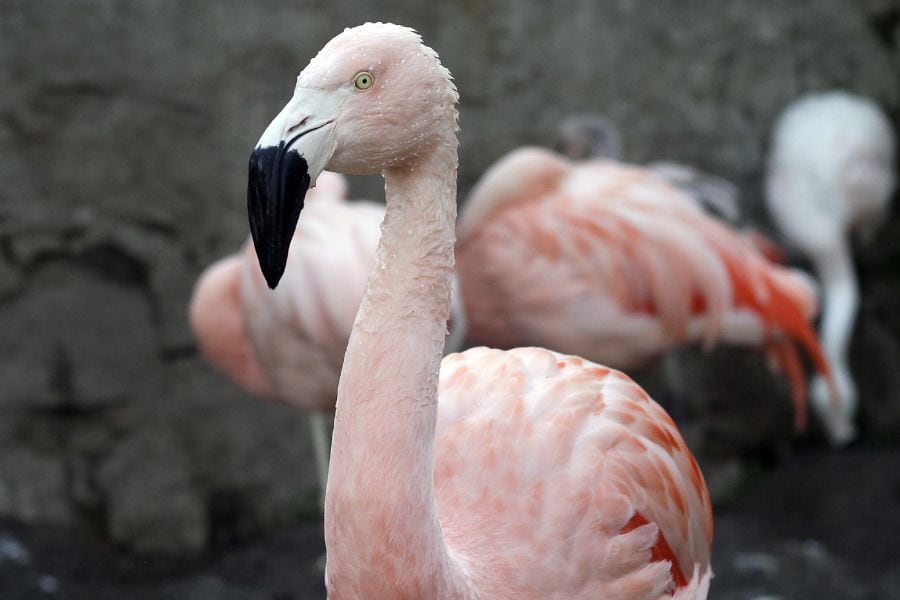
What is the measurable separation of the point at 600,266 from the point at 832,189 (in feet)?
5.48

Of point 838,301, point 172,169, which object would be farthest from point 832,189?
point 172,169

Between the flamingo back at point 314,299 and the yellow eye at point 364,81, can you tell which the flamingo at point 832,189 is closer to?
the flamingo back at point 314,299

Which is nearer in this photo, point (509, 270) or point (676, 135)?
point (509, 270)

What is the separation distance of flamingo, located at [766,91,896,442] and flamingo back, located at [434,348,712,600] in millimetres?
3292

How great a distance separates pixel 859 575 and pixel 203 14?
139 inches

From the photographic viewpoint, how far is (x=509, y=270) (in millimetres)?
4508

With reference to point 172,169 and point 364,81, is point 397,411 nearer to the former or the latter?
point 364,81

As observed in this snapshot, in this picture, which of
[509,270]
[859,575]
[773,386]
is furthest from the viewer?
[773,386]

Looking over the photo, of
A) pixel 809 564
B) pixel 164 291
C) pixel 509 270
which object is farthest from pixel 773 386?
pixel 164 291

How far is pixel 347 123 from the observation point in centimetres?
169

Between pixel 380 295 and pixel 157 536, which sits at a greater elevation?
pixel 380 295

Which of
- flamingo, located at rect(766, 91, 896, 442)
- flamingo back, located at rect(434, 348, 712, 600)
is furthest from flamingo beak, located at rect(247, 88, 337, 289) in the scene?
flamingo, located at rect(766, 91, 896, 442)

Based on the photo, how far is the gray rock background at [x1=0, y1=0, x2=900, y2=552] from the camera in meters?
4.66

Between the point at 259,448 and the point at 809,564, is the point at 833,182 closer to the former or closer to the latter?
the point at 809,564
